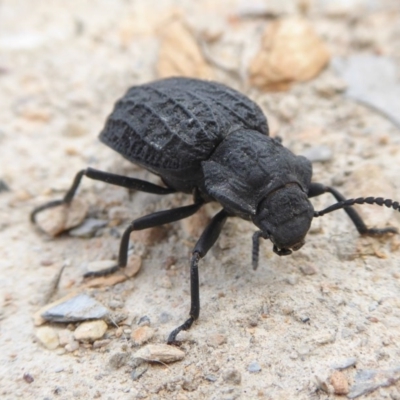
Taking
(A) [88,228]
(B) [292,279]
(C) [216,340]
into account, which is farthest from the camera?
(A) [88,228]

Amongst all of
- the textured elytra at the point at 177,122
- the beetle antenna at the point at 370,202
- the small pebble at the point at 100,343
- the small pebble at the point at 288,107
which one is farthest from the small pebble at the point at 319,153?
the small pebble at the point at 100,343

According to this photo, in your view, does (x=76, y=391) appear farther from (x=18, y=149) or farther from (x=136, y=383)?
(x=18, y=149)

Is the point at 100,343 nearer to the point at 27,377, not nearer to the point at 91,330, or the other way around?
the point at 91,330

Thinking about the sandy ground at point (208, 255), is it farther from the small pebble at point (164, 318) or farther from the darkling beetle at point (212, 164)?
the darkling beetle at point (212, 164)

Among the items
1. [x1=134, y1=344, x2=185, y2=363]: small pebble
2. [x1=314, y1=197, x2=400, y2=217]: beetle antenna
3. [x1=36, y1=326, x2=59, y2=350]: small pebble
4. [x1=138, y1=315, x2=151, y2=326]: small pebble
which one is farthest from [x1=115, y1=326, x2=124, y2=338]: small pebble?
[x1=314, y1=197, x2=400, y2=217]: beetle antenna

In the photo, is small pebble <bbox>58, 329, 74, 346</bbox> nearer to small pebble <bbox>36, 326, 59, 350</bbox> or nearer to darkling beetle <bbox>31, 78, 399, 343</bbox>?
small pebble <bbox>36, 326, 59, 350</bbox>

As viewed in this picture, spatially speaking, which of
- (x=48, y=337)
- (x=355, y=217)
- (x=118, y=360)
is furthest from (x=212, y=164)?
(x=48, y=337)
